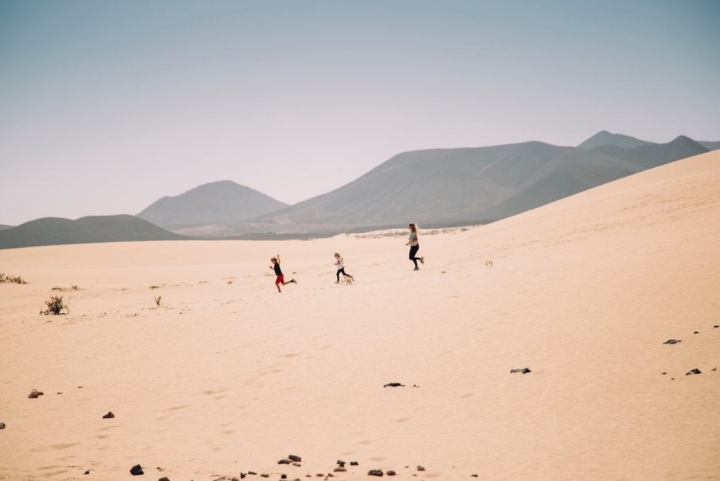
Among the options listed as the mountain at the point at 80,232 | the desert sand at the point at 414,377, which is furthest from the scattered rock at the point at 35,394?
the mountain at the point at 80,232

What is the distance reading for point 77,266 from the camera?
42188mm

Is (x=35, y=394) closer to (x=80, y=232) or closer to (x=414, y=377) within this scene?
(x=414, y=377)

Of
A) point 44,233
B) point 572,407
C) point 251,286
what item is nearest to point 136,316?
point 251,286

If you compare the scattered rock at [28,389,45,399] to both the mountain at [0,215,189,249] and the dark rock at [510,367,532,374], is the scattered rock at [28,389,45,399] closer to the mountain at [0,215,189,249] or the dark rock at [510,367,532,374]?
the dark rock at [510,367,532,374]

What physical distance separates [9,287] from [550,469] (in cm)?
2802

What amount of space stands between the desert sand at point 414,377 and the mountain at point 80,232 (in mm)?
139077

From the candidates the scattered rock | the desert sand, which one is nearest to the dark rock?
the desert sand

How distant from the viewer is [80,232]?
5837 inches

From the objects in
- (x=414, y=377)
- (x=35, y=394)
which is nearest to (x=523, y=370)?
(x=414, y=377)

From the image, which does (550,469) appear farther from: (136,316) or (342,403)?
(136,316)

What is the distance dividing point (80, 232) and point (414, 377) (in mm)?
161229

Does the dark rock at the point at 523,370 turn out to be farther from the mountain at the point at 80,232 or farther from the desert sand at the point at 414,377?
the mountain at the point at 80,232

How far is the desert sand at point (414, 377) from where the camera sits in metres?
5.46

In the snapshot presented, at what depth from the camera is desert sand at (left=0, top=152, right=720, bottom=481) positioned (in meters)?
5.46
